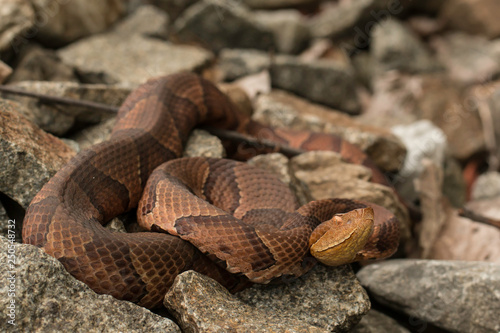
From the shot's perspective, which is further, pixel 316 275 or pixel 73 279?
pixel 316 275

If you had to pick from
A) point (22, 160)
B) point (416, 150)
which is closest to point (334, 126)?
point (416, 150)

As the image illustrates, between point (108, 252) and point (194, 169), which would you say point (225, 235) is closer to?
point (108, 252)

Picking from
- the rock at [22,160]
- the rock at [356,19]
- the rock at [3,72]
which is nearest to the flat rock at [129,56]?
the rock at [3,72]

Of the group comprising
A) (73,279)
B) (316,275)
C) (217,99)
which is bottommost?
(316,275)

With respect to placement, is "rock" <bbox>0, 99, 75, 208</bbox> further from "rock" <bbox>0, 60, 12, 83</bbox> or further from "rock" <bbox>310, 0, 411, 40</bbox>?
"rock" <bbox>310, 0, 411, 40</bbox>

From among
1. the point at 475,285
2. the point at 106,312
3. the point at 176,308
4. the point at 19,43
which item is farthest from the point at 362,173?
the point at 19,43

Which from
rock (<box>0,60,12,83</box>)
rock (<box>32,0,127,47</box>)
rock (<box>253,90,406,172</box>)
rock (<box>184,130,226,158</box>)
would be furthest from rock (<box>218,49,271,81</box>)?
rock (<box>0,60,12,83</box>)

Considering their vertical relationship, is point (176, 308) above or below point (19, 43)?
below

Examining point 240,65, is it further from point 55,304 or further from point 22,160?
point 55,304
